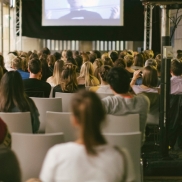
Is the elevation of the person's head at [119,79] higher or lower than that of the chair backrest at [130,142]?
higher

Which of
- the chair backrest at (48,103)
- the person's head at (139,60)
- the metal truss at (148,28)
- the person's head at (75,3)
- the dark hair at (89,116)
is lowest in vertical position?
the chair backrest at (48,103)

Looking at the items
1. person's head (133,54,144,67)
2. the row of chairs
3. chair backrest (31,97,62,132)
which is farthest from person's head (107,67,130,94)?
person's head (133,54,144,67)

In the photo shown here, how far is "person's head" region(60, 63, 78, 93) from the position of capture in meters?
7.87

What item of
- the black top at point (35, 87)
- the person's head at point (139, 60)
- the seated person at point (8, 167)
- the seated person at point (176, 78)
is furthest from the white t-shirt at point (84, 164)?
the person's head at point (139, 60)

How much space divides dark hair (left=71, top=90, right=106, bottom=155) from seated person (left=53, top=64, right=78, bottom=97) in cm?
510

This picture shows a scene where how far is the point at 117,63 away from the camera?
9.99m

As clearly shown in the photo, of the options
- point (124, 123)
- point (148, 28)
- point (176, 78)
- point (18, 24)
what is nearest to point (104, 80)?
point (176, 78)

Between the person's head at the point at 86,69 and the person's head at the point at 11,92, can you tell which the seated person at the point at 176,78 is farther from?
the person's head at the point at 11,92

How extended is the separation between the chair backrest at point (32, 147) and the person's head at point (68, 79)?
345cm

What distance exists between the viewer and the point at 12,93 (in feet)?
18.2

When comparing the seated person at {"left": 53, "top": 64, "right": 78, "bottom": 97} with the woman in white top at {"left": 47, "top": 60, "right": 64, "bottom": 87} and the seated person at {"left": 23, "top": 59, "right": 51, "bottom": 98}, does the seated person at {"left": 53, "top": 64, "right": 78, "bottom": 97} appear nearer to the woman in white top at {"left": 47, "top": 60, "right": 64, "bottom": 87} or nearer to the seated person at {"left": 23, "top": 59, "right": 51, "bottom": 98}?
the seated person at {"left": 23, "top": 59, "right": 51, "bottom": 98}

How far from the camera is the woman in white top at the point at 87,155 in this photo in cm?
274

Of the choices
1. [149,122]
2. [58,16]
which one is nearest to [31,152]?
[149,122]

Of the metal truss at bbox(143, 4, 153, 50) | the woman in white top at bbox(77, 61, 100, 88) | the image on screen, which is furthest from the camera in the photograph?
the image on screen
